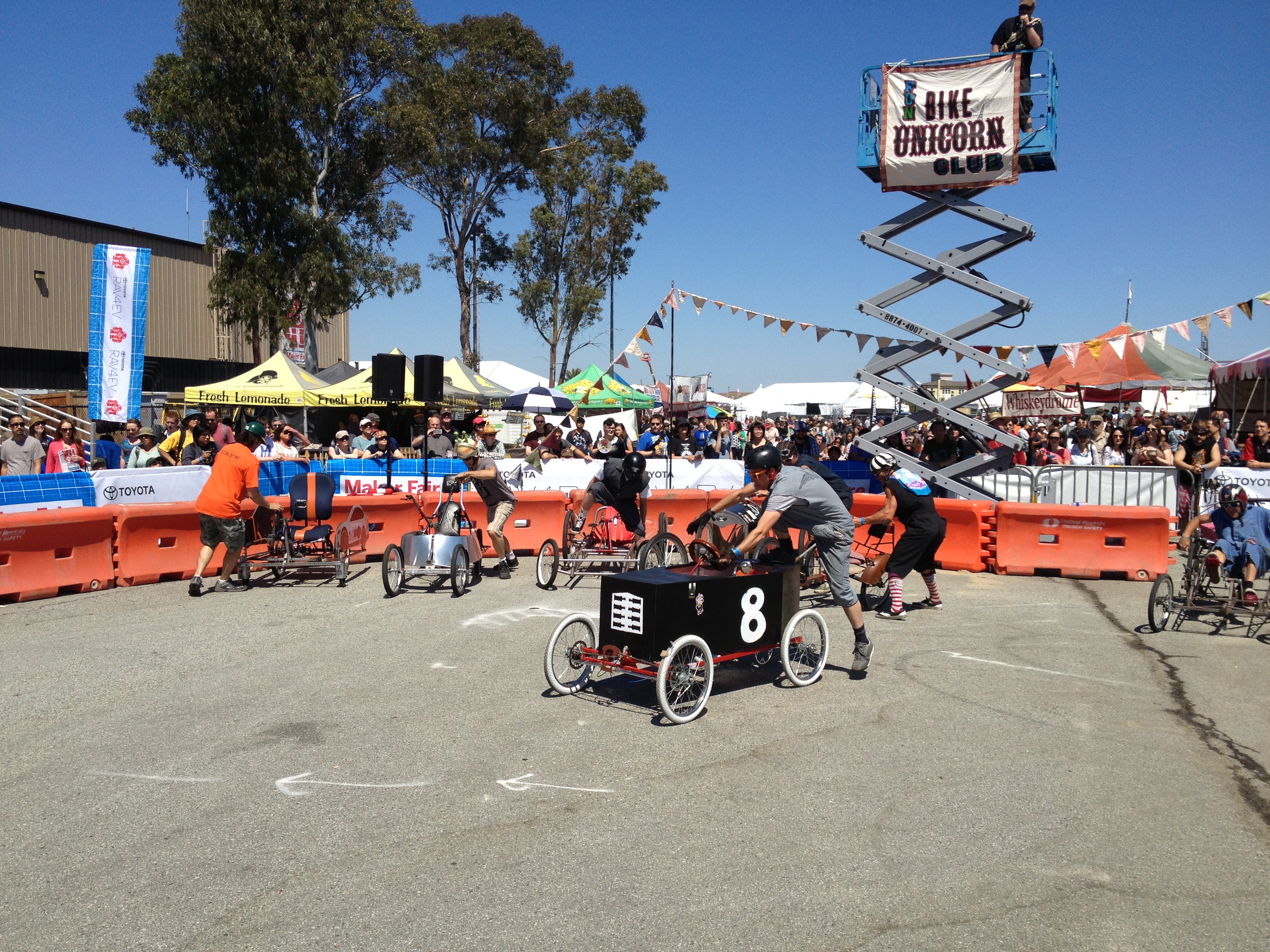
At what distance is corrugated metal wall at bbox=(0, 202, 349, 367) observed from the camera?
118 ft

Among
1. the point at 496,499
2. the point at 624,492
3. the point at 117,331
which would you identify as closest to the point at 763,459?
the point at 624,492

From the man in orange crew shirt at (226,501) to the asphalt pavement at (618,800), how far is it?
7.26 ft

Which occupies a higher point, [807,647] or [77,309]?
[77,309]

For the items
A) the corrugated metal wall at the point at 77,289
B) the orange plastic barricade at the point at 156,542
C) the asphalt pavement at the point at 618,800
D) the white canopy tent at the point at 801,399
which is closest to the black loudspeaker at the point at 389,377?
the orange plastic barricade at the point at 156,542

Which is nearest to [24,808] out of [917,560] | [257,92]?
[917,560]

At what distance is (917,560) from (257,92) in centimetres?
2469

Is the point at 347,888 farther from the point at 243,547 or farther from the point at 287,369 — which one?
the point at 287,369

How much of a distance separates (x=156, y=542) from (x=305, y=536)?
185 centimetres

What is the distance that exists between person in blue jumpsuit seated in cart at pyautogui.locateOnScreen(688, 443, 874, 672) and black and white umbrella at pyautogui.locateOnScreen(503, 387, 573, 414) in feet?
71.3

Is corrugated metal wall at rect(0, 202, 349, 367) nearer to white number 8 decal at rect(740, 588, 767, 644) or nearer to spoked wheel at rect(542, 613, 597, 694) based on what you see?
spoked wheel at rect(542, 613, 597, 694)

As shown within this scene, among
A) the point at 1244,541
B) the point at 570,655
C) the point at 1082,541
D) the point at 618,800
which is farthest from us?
the point at 1082,541

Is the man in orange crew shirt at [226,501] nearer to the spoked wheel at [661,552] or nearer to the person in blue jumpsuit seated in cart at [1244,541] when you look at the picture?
the spoked wheel at [661,552]

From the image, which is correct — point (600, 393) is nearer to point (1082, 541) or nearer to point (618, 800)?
point (1082, 541)

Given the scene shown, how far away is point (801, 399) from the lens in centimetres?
5853
